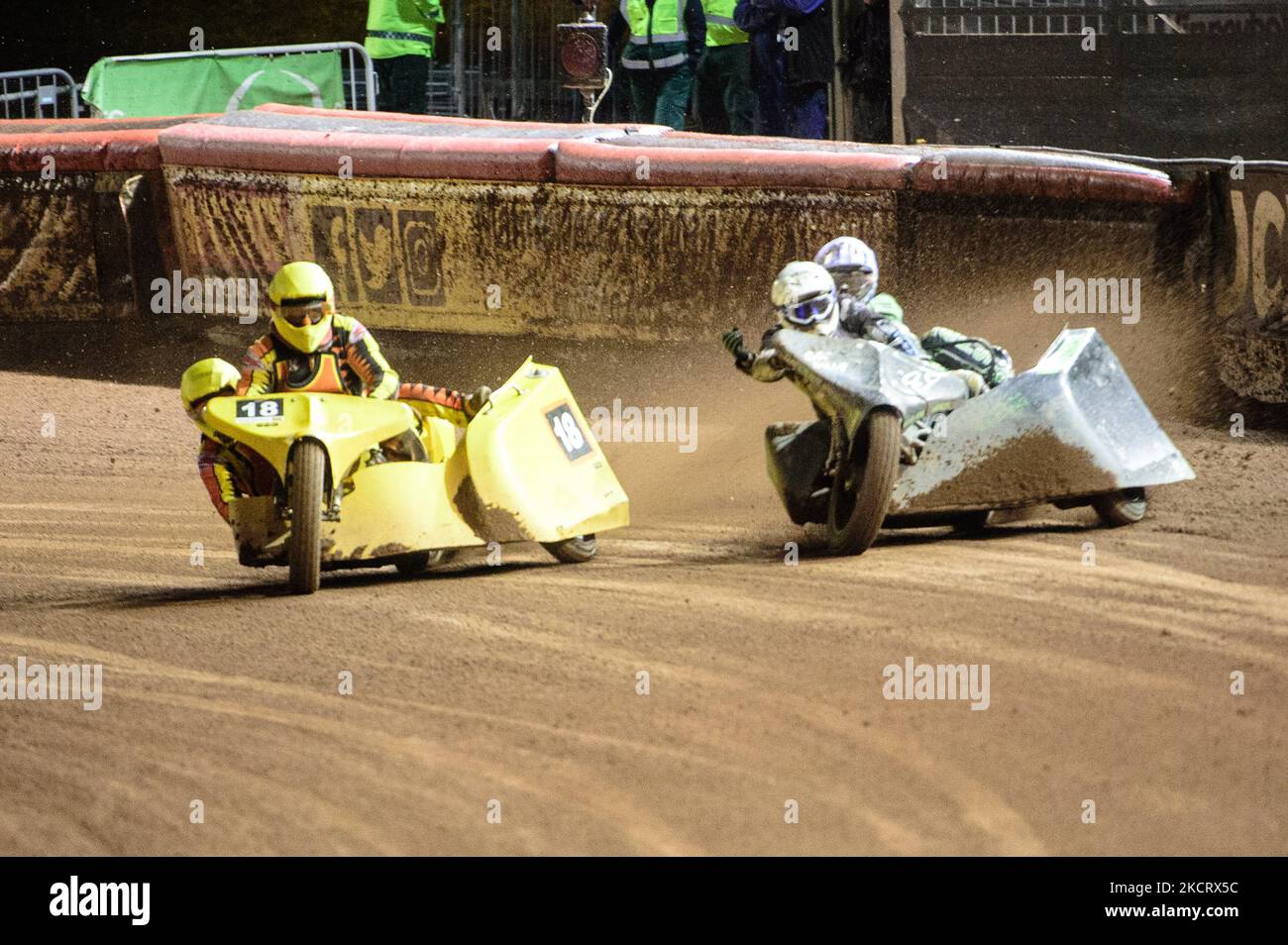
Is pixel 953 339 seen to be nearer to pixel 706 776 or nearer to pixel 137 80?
pixel 706 776

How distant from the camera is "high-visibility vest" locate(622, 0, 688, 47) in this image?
46.9 ft

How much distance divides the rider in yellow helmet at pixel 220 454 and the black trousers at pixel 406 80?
27.7ft

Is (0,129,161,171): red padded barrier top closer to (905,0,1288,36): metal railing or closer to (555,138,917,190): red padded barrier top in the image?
(555,138,917,190): red padded barrier top

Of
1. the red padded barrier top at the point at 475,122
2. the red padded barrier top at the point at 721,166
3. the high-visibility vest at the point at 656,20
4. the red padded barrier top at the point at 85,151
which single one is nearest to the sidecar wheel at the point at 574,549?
the red padded barrier top at the point at 721,166

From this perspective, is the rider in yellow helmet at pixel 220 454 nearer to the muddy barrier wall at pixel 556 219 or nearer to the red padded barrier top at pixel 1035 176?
the muddy barrier wall at pixel 556 219

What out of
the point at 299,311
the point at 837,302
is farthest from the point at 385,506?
the point at 837,302

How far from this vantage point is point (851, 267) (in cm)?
837

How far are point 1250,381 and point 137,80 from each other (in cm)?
1025

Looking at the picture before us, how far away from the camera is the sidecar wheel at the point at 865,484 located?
7.46m

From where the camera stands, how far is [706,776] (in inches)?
202

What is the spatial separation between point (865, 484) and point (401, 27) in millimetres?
9258

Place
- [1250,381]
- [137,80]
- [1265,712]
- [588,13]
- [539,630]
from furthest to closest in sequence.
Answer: [137,80]
[588,13]
[1250,381]
[539,630]
[1265,712]

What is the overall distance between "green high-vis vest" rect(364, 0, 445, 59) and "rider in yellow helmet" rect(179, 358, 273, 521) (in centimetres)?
839

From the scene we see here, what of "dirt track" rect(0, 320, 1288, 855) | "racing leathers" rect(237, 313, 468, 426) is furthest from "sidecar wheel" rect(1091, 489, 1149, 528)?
"racing leathers" rect(237, 313, 468, 426)
